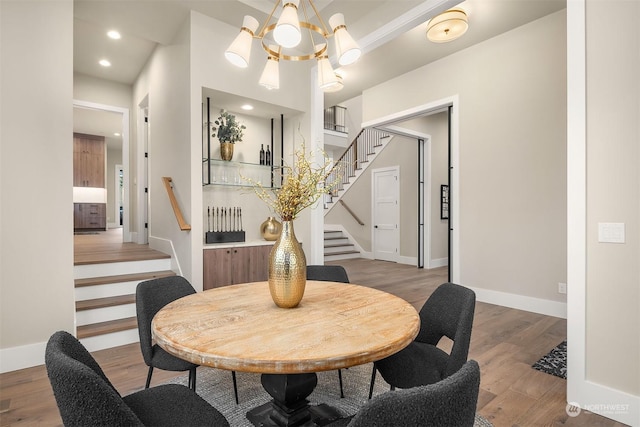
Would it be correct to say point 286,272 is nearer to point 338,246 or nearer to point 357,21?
point 357,21

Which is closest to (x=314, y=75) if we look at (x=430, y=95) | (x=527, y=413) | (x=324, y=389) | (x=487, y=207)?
(x=430, y=95)

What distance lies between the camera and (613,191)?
1986 mm

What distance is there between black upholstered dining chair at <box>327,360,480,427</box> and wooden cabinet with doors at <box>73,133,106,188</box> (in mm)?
11606

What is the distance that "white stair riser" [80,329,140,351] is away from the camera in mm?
2918

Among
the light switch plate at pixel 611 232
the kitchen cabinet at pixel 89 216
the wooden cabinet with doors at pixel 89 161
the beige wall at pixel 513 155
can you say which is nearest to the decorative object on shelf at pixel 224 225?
the beige wall at pixel 513 155

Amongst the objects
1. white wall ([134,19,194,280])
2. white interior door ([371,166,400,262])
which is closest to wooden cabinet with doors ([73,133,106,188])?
white wall ([134,19,194,280])

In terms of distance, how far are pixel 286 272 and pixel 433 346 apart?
102 centimetres

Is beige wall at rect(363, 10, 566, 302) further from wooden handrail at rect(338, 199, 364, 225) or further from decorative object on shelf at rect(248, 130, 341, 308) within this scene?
wooden handrail at rect(338, 199, 364, 225)

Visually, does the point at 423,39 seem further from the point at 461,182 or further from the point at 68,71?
the point at 68,71

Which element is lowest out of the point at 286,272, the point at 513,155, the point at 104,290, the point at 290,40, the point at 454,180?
the point at 104,290

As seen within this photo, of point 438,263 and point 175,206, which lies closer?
point 175,206

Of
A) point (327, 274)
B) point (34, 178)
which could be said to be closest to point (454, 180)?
point (327, 274)

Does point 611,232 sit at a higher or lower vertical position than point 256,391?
higher

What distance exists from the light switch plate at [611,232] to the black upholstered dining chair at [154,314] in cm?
250
